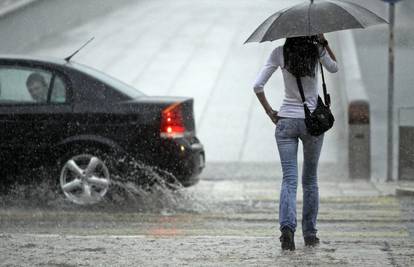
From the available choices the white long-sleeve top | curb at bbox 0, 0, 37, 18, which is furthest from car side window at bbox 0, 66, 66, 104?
curb at bbox 0, 0, 37, 18

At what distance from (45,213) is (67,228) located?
3.57ft

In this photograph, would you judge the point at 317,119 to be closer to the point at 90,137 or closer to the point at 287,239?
the point at 287,239

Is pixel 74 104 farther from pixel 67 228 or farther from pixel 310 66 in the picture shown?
pixel 310 66

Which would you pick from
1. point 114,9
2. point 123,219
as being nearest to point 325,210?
point 123,219

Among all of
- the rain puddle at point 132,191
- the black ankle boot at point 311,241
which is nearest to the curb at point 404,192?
the rain puddle at point 132,191

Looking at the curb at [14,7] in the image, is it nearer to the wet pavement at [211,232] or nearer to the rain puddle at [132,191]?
the wet pavement at [211,232]

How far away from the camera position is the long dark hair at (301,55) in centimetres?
812

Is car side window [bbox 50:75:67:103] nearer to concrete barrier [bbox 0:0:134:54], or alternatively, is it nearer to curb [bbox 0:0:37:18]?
concrete barrier [bbox 0:0:134:54]

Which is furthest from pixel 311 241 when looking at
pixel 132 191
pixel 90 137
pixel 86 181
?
pixel 90 137

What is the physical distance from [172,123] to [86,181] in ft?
3.26

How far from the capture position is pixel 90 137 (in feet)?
37.2

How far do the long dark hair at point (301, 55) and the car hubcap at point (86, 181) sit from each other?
357cm

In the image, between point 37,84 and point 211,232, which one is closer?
point 211,232

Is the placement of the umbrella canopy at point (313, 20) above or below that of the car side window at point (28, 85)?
above
